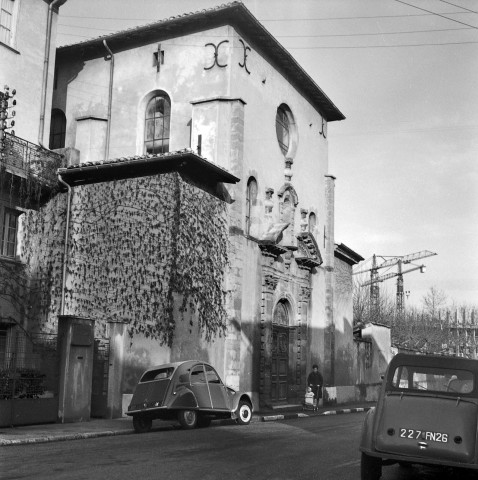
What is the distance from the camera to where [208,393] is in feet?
54.4

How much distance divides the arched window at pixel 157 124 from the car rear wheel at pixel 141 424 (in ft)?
37.5

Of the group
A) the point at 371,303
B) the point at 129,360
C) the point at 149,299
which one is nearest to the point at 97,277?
the point at 149,299

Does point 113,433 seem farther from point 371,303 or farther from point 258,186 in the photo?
point 371,303

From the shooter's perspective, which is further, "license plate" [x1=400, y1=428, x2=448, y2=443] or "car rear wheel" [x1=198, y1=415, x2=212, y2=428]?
"car rear wheel" [x1=198, y1=415, x2=212, y2=428]

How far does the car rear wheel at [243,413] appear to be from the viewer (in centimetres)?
1764

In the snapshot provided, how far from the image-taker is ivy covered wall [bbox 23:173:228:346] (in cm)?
2019

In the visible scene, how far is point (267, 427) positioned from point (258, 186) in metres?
10.5

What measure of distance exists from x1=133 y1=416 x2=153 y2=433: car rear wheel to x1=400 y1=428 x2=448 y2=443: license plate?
841 centimetres

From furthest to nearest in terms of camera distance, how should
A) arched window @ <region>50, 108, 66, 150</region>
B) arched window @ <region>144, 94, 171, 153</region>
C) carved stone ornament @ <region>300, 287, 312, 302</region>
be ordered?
carved stone ornament @ <region>300, 287, 312, 302</region> < arched window @ <region>50, 108, 66, 150</region> < arched window @ <region>144, 94, 171, 153</region>

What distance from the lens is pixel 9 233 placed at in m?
21.0

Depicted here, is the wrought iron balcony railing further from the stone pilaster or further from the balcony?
the stone pilaster

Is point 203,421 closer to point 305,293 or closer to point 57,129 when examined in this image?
point 305,293

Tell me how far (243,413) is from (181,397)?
2488 mm

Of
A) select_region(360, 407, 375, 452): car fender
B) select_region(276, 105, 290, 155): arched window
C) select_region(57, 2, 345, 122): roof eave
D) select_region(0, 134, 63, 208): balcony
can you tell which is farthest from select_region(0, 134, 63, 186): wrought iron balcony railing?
select_region(360, 407, 375, 452): car fender
